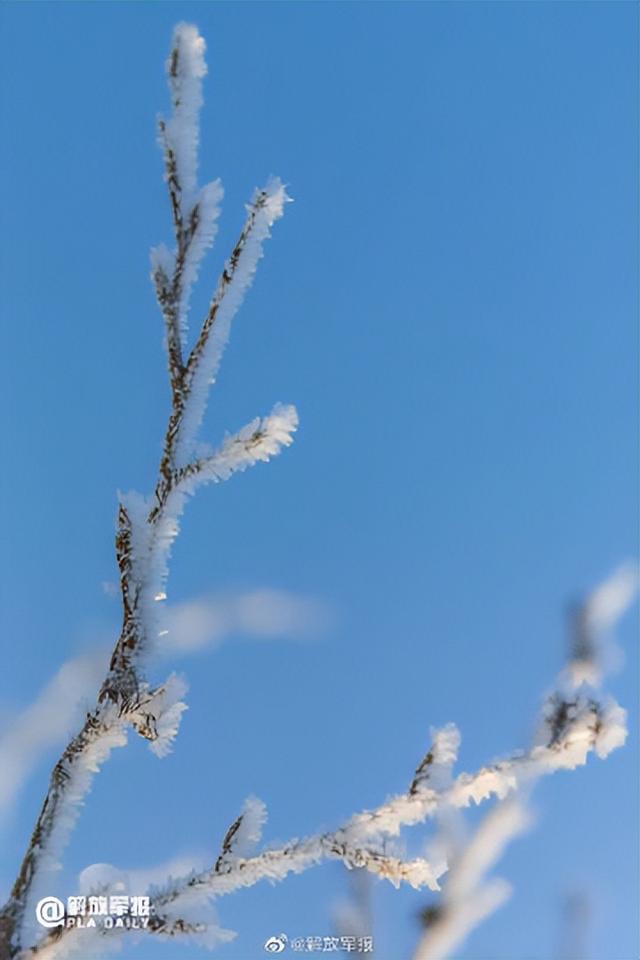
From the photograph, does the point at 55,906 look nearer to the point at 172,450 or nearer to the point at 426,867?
the point at 426,867

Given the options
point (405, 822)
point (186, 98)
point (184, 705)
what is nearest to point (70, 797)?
point (184, 705)

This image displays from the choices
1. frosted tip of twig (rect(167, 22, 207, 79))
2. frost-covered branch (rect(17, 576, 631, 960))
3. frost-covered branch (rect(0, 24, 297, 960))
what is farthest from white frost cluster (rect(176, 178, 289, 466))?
frost-covered branch (rect(17, 576, 631, 960))

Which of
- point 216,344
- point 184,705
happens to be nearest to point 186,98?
point 216,344

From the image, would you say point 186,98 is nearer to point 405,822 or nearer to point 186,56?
point 186,56

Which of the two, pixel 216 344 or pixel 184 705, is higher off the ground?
pixel 216 344

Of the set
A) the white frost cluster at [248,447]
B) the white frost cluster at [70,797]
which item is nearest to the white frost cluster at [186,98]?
the white frost cluster at [248,447]

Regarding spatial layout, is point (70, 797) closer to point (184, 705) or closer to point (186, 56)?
point (184, 705)

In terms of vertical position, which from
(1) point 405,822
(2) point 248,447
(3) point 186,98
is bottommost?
(1) point 405,822

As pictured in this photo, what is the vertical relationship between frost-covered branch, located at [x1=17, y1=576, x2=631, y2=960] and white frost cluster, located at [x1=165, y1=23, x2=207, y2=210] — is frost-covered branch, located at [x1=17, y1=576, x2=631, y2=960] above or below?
below

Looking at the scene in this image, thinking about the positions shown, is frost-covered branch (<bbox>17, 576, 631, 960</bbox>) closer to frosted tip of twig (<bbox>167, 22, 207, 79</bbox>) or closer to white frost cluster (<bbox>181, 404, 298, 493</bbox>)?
white frost cluster (<bbox>181, 404, 298, 493</bbox>)
